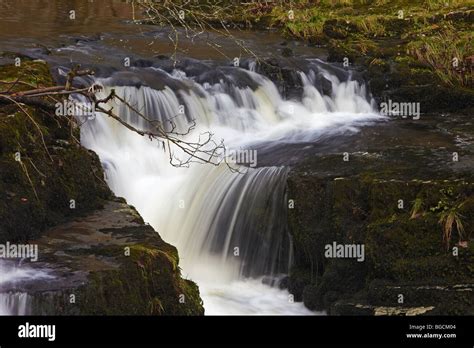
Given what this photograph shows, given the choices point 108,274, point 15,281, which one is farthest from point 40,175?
point 108,274

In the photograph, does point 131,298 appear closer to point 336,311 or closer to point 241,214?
point 336,311

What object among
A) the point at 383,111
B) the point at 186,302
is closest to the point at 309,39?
the point at 383,111

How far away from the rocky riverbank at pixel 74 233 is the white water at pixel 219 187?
1.31 m

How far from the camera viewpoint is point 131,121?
506 inches

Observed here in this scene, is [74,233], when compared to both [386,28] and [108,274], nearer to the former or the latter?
[108,274]

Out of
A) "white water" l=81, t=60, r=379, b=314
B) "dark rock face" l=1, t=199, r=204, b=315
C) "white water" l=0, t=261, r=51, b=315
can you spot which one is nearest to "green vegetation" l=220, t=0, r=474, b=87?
"white water" l=81, t=60, r=379, b=314

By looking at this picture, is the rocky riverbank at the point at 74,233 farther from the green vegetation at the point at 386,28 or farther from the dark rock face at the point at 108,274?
the green vegetation at the point at 386,28

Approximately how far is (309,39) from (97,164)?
9278 millimetres

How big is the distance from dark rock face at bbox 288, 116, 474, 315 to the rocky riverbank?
1657 mm

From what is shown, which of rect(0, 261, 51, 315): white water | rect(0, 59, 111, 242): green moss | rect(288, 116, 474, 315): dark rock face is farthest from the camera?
rect(0, 59, 111, 242): green moss

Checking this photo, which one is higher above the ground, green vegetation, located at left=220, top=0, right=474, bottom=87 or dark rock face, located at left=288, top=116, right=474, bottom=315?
green vegetation, located at left=220, top=0, right=474, bottom=87

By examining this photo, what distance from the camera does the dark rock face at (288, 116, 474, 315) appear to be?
819cm

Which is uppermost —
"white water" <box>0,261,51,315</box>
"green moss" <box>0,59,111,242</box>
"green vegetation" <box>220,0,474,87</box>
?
"green vegetation" <box>220,0,474,87</box>

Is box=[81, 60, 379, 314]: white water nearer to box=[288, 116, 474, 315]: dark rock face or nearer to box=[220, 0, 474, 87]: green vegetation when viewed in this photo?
box=[288, 116, 474, 315]: dark rock face
